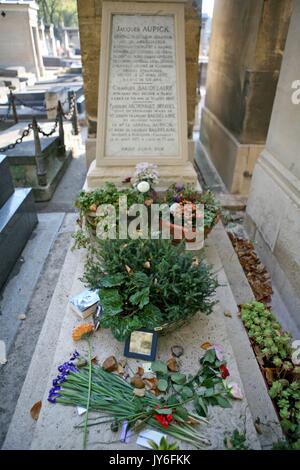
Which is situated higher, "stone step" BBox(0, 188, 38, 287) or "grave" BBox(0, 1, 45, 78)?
"grave" BBox(0, 1, 45, 78)

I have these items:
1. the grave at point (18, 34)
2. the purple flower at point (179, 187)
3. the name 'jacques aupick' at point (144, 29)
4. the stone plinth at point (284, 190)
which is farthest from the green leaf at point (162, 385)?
the grave at point (18, 34)

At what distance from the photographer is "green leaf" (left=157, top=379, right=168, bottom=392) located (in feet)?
6.34

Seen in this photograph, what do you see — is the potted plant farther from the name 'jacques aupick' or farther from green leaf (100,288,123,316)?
the name 'jacques aupick'

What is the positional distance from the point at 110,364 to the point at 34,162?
4.03 meters

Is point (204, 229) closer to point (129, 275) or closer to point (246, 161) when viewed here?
point (129, 275)

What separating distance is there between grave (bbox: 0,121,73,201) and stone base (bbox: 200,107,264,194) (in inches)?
117

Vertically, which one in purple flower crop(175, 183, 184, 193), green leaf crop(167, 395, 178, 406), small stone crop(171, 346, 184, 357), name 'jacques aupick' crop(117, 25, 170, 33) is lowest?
small stone crop(171, 346, 184, 357)

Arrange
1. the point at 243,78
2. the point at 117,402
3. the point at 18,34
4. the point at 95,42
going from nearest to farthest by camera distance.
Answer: the point at 117,402, the point at 95,42, the point at 243,78, the point at 18,34

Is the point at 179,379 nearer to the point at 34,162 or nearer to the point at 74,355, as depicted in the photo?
the point at 74,355

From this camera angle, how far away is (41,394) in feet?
6.79

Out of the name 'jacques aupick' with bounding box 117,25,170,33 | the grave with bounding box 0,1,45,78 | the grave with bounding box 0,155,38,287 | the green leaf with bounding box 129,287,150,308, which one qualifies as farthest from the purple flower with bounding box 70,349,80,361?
the grave with bounding box 0,1,45,78

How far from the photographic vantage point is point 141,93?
11.4 ft

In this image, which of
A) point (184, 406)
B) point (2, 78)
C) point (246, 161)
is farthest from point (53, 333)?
point (2, 78)

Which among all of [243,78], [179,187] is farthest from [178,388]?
[243,78]
